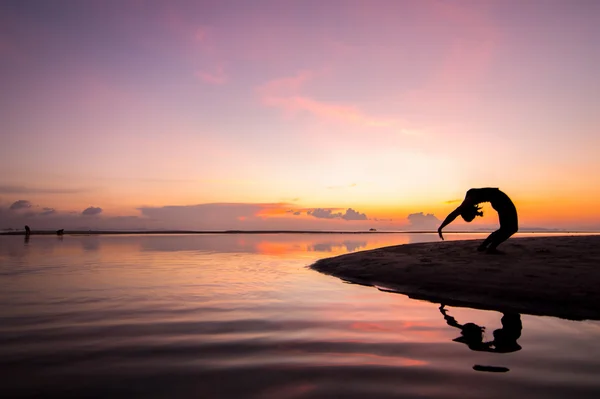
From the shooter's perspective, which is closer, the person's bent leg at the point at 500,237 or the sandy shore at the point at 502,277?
the sandy shore at the point at 502,277

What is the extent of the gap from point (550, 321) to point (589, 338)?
1.49 m

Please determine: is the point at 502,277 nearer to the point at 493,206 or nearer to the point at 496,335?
the point at 493,206

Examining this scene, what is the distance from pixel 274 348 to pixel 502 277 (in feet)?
33.1

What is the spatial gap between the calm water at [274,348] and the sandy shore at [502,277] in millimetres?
1496

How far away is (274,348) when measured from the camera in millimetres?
7195

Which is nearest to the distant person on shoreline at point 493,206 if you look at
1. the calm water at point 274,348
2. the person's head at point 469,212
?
the person's head at point 469,212

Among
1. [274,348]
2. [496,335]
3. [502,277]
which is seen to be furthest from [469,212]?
[274,348]

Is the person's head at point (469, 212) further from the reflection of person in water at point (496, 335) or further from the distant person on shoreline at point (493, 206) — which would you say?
the reflection of person in water at point (496, 335)

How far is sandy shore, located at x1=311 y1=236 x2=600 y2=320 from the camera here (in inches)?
427

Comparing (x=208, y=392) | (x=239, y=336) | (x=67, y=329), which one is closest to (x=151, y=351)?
(x=239, y=336)

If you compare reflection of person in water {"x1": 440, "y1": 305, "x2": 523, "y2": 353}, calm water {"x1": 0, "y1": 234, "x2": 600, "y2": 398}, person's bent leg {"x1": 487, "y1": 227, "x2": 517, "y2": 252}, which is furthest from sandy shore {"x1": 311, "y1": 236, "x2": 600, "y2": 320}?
reflection of person in water {"x1": 440, "y1": 305, "x2": 523, "y2": 353}

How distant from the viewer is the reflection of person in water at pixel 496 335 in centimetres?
714

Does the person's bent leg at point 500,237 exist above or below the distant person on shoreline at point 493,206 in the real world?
below

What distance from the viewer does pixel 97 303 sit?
11.7m
